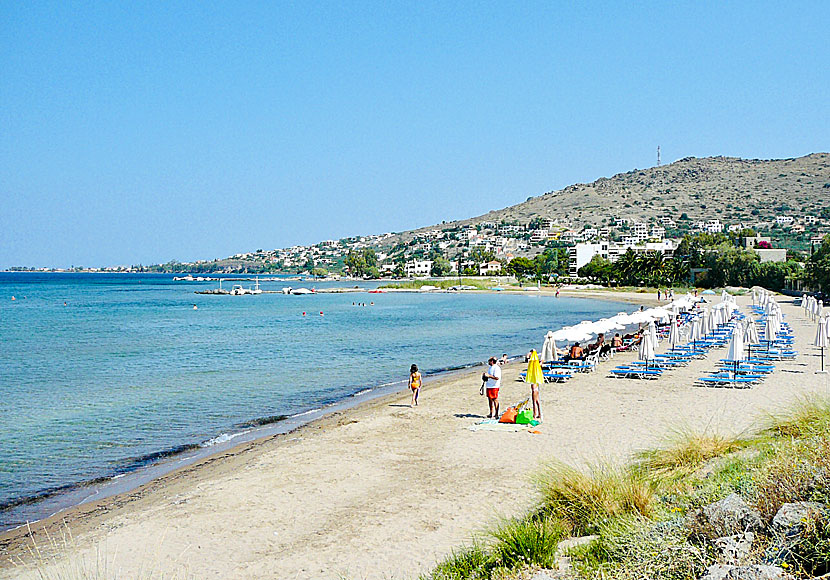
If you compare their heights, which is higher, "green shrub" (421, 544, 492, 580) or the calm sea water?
"green shrub" (421, 544, 492, 580)

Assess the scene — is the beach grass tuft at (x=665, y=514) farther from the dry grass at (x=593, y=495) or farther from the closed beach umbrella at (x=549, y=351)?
the closed beach umbrella at (x=549, y=351)

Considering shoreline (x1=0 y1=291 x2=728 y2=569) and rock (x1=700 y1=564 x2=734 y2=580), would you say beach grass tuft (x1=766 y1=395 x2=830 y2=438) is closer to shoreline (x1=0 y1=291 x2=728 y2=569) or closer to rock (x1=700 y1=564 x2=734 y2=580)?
rock (x1=700 y1=564 x2=734 y2=580)

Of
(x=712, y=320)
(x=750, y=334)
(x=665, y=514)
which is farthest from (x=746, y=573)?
(x=712, y=320)

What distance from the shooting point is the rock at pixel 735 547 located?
14.1 ft

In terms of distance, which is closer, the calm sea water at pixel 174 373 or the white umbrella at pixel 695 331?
the calm sea water at pixel 174 373

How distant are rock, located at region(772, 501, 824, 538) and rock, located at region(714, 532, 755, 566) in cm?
18

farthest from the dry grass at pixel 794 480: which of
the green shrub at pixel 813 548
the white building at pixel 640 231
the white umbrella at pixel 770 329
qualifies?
the white building at pixel 640 231

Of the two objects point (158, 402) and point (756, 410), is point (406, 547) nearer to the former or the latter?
point (756, 410)

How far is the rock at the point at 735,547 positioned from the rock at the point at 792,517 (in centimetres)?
18

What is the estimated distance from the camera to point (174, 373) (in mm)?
25250

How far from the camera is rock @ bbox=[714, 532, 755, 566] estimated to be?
4.31 m

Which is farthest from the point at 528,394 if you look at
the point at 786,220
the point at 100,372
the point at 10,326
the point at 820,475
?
the point at 786,220

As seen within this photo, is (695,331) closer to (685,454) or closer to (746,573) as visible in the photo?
(685,454)

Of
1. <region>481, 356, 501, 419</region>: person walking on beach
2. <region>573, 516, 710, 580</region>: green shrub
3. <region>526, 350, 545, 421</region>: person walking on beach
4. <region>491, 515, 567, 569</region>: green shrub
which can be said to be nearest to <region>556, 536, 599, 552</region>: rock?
<region>491, 515, 567, 569</region>: green shrub
